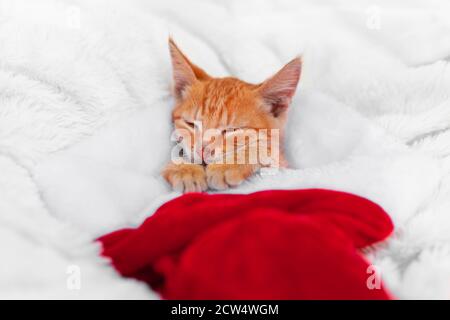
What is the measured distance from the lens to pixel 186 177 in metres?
1.10

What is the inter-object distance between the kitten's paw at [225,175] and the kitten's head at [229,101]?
8cm

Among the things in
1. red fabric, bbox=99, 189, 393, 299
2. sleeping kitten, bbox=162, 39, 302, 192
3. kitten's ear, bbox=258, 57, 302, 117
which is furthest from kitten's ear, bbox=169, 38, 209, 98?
red fabric, bbox=99, 189, 393, 299

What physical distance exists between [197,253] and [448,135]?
877 millimetres

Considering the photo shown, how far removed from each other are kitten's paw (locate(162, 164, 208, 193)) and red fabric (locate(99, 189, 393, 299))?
186 millimetres

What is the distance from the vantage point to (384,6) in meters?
1.57

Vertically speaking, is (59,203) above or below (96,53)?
below

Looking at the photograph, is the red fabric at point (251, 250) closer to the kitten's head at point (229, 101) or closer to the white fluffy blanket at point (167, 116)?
the white fluffy blanket at point (167, 116)

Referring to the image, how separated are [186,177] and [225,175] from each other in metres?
0.09

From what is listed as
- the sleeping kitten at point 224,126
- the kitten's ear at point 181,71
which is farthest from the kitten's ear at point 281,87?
the kitten's ear at point 181,71

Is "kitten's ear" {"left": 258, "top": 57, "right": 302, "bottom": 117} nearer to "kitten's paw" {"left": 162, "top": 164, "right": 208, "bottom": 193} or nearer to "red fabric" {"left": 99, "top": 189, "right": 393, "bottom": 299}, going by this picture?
"kitten's paw" {"left": 162, "top": 164, "right": 208, "bottom": 193}

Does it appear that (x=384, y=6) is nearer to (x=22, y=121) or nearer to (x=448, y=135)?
(x=448, y=135)

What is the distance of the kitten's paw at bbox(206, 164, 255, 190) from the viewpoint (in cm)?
110
